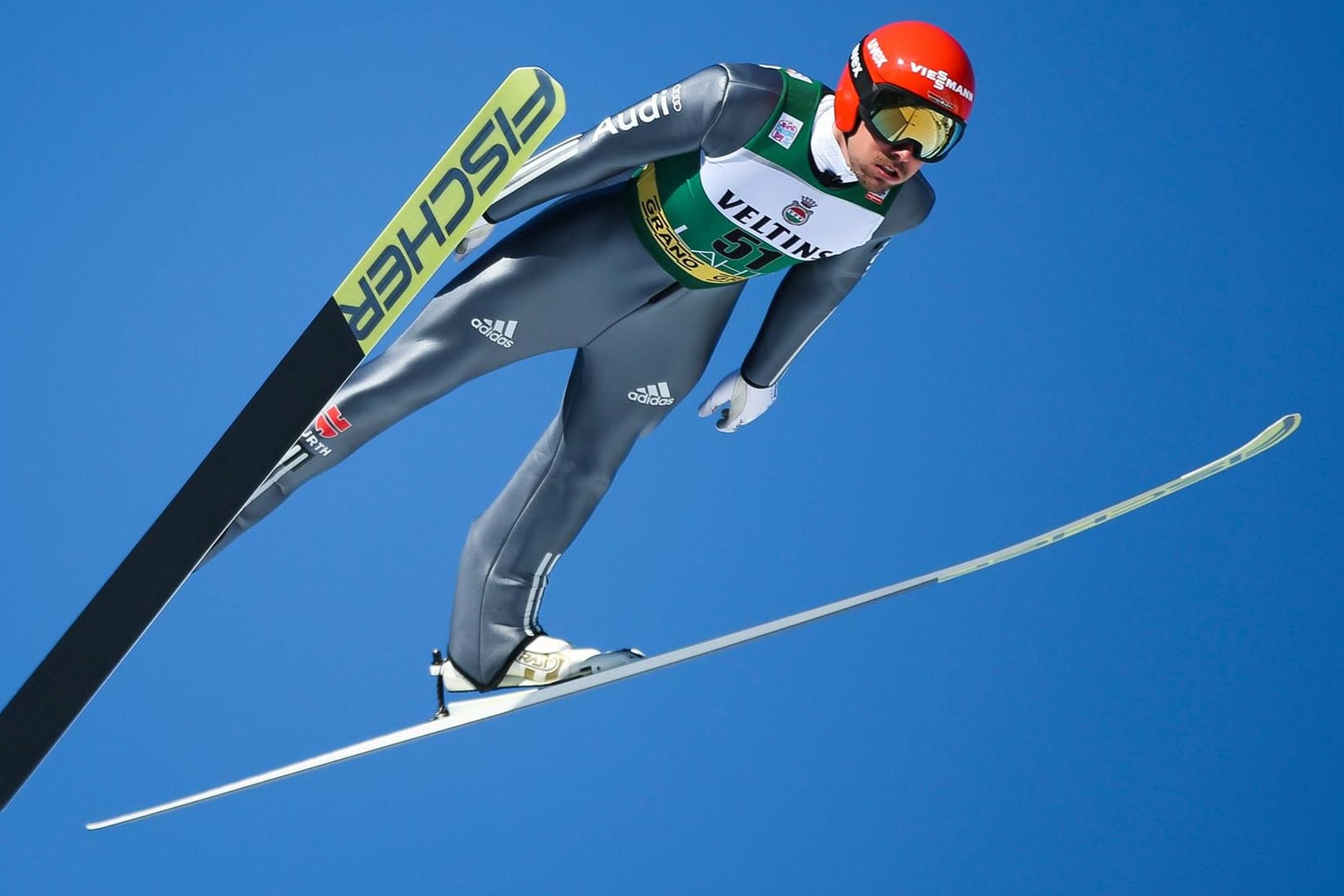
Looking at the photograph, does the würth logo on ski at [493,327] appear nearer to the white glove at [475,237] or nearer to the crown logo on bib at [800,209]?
the white glove at [475,237]

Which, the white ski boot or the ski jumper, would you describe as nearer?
the ski jumper

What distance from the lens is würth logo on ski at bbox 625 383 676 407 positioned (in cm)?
250

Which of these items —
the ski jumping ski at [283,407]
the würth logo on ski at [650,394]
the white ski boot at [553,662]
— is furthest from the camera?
the white ski boot at [553,662]

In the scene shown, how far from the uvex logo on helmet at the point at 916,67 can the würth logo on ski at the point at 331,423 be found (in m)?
0.75

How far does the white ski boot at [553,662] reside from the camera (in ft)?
8.55

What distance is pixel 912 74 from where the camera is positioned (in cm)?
216

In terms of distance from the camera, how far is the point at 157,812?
2674mm

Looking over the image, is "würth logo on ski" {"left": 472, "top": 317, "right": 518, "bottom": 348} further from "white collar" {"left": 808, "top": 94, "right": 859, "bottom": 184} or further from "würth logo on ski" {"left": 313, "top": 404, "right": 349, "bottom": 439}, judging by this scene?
"white collar" {"left": 808, "top": 94, "right": 859, "bottom": 184}

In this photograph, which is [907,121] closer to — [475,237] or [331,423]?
[475,237]

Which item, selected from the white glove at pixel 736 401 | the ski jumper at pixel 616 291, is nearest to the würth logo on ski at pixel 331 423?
the ski jumper at pixel 616 291

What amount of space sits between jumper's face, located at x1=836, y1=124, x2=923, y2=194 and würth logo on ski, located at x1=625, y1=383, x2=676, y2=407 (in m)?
0.41

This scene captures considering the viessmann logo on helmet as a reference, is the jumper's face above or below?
below

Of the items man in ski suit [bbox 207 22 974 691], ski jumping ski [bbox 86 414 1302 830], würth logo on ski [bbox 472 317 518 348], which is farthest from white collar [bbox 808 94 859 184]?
ski jumping ski [bbox 86 414 1302 830]

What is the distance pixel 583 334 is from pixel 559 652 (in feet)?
1.52
